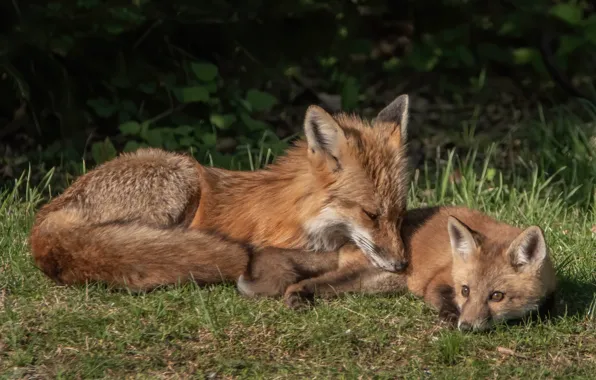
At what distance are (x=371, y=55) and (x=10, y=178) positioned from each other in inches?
152

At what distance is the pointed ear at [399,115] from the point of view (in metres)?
5.46

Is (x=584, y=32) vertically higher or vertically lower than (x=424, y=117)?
higher

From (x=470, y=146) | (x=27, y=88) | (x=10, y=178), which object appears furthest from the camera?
(x=470, y=146)

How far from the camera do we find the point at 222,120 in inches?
305

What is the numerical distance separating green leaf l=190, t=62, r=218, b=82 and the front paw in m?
3.19

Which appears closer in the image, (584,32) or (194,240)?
(194,240)

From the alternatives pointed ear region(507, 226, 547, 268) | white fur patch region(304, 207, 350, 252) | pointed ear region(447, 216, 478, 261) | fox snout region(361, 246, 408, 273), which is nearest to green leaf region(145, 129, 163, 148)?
white fur patch region(304, 207, 350, 252)

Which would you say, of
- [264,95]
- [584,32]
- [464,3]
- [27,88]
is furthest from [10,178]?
[584,32]

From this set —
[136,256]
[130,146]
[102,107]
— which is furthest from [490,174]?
[136,256]

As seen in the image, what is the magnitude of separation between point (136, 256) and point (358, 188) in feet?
4.01

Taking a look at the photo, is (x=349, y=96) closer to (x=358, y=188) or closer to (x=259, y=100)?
(x=259, y=100)

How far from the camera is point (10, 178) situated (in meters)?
7.45

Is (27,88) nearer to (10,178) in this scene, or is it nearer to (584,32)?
(10,178)

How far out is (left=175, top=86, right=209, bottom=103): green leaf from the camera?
771 centimetres
